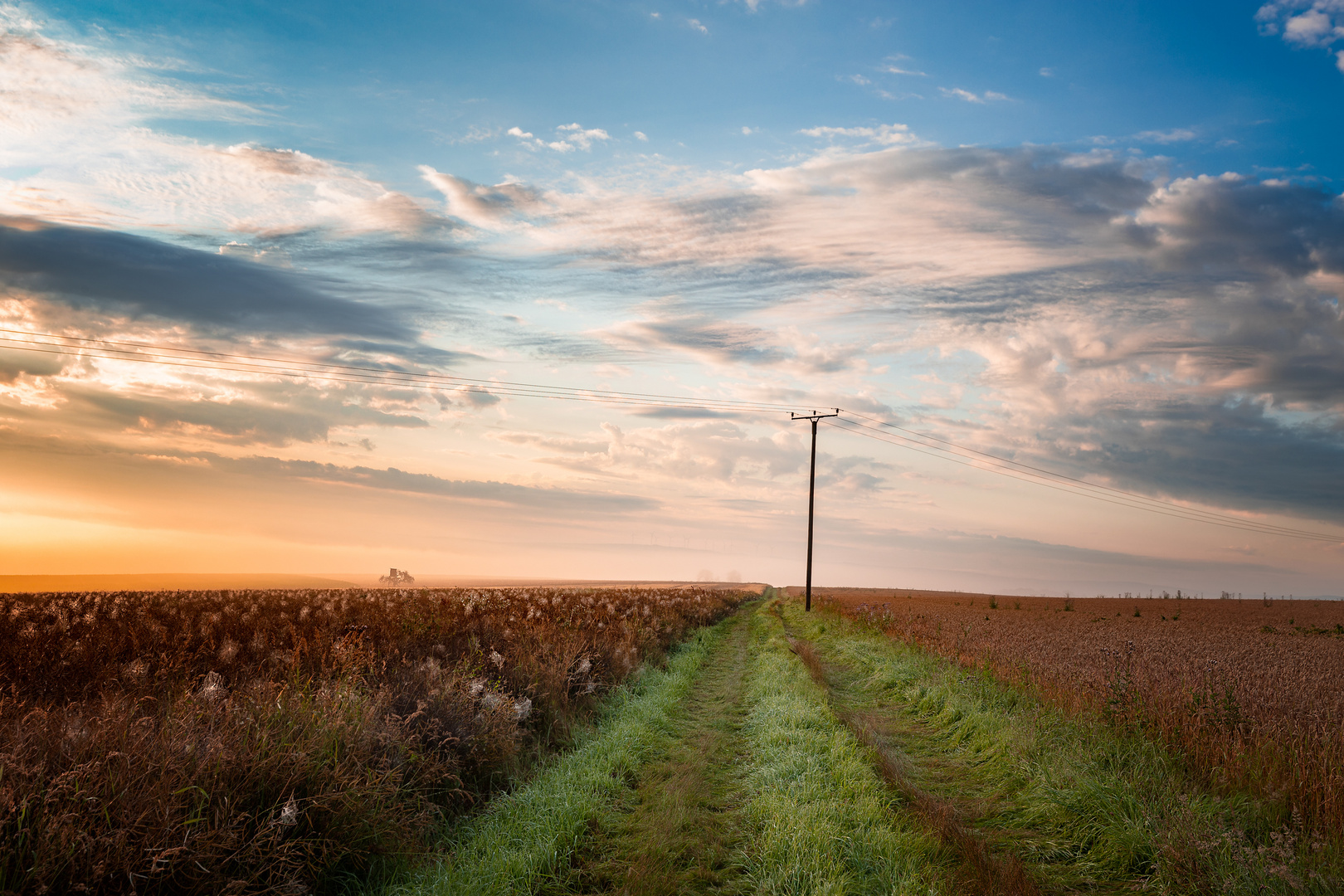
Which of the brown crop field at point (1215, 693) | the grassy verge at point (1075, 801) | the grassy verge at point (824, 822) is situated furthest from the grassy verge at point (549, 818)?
the brown crop field at point (1215, 693)

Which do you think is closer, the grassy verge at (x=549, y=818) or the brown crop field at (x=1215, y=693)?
the grassy verge at (x=549, y=818)

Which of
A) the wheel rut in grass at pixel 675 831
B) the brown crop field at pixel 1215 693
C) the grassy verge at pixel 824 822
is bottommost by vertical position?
the wheel rut in grass at pixel 675 831

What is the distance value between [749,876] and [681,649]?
14610 mm

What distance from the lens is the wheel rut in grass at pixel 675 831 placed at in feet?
19.3

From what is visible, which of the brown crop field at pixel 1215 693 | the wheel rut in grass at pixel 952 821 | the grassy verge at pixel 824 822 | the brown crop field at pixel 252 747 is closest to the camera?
the brown crop field at pixel 252 747

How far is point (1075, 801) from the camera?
7387mm

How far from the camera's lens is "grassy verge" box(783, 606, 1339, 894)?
5.88 meters

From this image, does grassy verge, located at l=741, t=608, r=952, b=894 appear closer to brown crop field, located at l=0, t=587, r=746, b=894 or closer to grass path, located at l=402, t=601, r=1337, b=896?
grass path, located at l=402, t=601, r=1337, b=896

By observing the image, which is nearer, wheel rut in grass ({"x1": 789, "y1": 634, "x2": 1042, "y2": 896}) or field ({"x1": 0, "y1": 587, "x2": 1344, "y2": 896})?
field ({"x1": 0, "y1": 587, "x2": 1344, "y2": 896})

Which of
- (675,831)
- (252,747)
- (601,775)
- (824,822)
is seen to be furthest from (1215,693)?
(252,747)

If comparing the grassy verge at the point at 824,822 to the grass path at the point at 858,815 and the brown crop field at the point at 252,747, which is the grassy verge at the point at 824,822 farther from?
the brown crop field at the point at 252,747

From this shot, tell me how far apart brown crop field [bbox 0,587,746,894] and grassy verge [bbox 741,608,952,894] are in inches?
118

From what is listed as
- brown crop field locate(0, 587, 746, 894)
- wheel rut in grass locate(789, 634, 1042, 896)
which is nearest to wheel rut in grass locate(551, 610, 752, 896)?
brown crop field locate(0, 587, 746, 894)

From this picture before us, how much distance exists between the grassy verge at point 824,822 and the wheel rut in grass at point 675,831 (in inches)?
9.5
